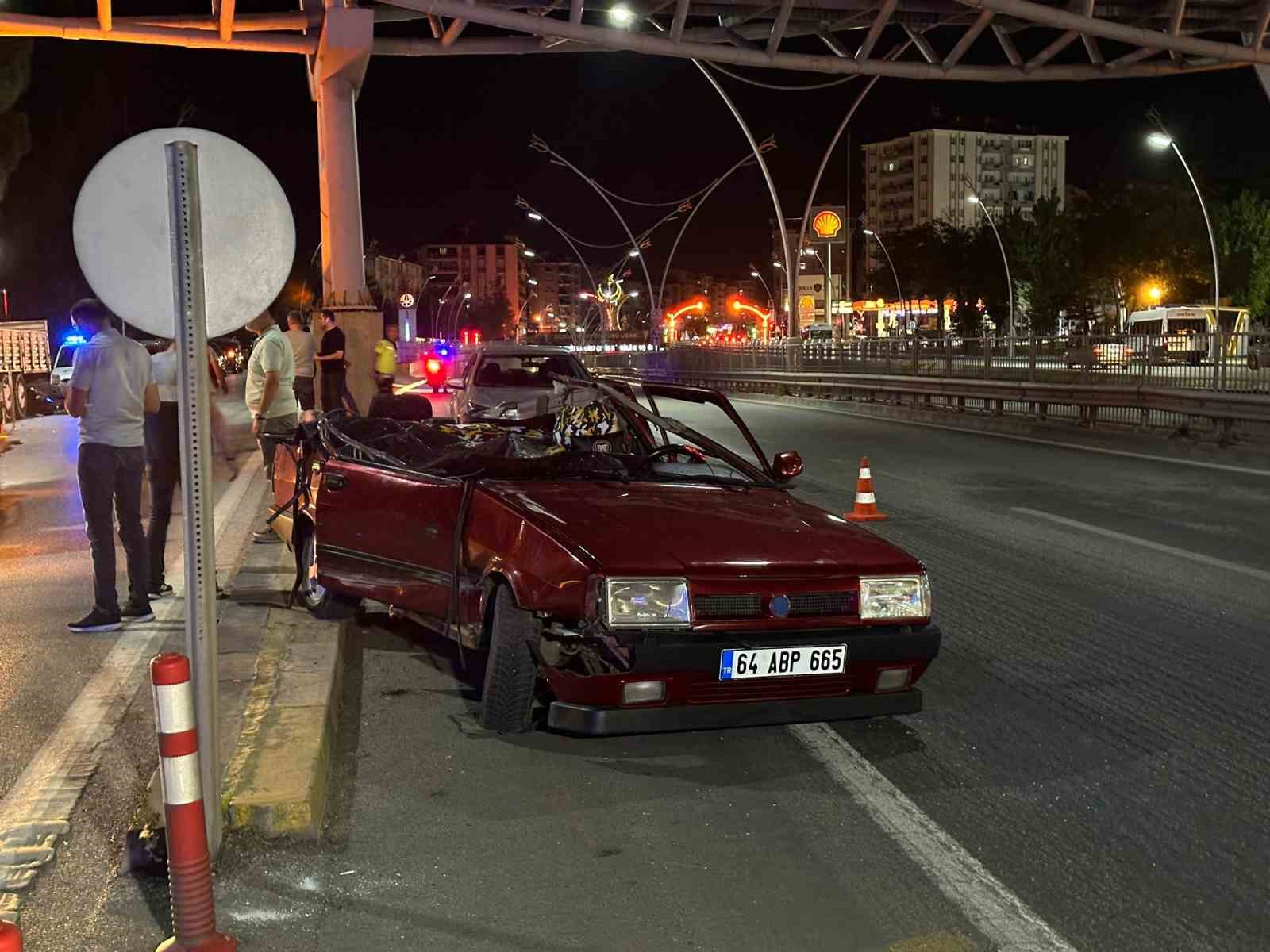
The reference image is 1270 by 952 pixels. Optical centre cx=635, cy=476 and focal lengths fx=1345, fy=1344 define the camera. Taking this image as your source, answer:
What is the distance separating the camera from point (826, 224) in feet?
178

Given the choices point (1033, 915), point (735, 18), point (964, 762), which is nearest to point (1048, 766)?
point (964, 762)

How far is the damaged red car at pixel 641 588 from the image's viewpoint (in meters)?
4.97

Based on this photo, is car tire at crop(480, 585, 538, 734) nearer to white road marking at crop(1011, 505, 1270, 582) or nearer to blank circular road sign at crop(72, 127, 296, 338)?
blank circular road sign at crop(72, 127, 296, 338)

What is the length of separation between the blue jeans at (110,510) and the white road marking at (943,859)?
4.30 metres

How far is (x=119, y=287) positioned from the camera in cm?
422

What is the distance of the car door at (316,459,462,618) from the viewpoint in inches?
243

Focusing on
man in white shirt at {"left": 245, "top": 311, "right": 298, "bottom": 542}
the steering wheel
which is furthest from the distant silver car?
the steering wheel

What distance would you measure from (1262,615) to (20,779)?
675 centimetres

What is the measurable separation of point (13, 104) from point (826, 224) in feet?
99.4

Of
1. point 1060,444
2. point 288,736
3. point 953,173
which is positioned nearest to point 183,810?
point 288,736

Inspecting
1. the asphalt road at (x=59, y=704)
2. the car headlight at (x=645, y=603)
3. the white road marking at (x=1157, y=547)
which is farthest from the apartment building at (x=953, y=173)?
the car headlight at (x=645, y=603)

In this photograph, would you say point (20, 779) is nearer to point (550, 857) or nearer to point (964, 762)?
point (550, 857)

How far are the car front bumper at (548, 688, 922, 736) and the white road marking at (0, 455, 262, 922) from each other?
151 centimetres

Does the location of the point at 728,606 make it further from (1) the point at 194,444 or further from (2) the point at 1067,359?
(2) the point at 1067,359
